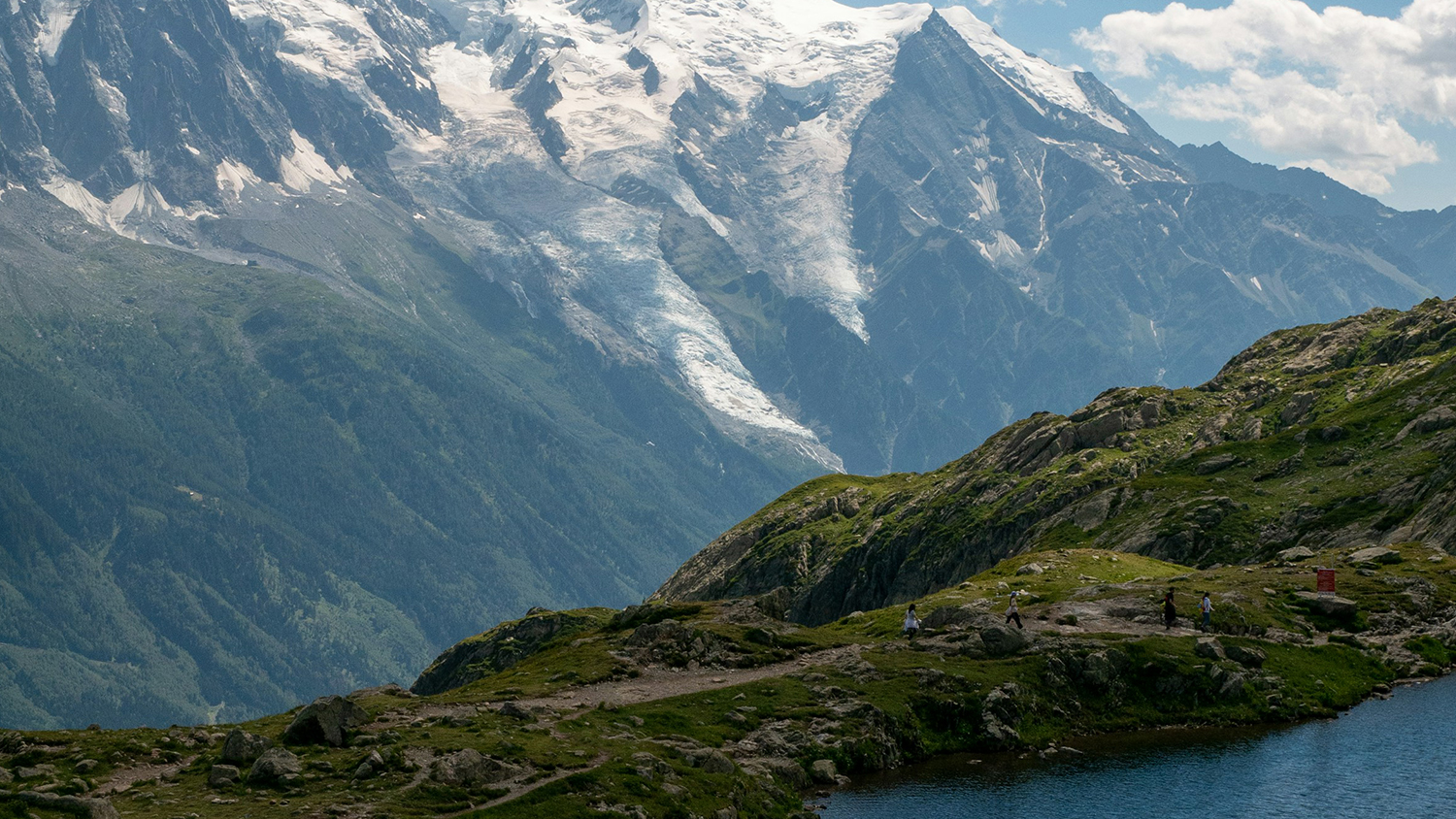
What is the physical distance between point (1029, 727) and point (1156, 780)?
9783 millimetres

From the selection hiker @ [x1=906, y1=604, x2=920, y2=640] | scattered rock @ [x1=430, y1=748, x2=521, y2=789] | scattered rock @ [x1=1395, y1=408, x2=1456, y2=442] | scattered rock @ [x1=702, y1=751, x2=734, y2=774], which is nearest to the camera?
scattered rock @ [x1=430, y1=748, x2=521, y2=789]

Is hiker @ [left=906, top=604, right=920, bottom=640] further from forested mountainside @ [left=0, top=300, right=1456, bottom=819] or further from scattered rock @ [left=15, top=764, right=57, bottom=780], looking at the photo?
scattered rock @ [left=15, top=764, right=57, bottom=780]

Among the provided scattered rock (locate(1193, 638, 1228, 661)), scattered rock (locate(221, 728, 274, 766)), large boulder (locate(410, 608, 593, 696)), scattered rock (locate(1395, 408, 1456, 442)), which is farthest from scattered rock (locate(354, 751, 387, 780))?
scattered rock (locate(1395, 408, 1456, 442))

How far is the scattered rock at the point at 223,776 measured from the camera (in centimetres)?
7531

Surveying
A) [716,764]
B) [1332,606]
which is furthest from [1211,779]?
[1332,606]

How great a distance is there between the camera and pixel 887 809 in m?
84.9

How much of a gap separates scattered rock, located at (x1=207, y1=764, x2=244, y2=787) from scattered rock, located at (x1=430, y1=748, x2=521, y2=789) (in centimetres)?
989

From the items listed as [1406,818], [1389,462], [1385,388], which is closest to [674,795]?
[1406,818]

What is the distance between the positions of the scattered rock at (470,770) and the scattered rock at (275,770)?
23.1ft

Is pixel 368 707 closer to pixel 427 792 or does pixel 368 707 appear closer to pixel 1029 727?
pixel 427 792

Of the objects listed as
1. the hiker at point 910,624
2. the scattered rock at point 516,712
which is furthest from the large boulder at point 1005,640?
the scattered rock at point 516,712

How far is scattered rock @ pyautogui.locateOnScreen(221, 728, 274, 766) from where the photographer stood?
79.1 m

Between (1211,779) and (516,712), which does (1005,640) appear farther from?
(516,712)

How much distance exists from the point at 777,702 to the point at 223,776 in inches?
1397
